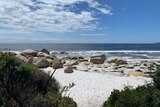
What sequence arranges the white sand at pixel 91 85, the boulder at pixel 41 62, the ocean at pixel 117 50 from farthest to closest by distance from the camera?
1. the ocean at pixel 117 50
2. the boulder at pixel 41 62
3. the white sand at pixel 91 85

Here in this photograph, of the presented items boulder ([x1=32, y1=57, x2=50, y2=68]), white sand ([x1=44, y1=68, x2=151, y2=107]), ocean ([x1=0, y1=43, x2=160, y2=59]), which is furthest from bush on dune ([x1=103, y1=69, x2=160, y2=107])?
boulder ([x1=32, y1=57, x2=50, y2=68])

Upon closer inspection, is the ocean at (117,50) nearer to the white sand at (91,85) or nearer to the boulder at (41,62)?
the boulder at (41,62)

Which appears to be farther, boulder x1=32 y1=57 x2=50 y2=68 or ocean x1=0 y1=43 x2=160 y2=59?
ocean x1=0 y1=43 x2=160 y2=59

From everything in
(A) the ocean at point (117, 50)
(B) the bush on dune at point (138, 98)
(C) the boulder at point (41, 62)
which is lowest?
(A) the ocean at point (117, 50)

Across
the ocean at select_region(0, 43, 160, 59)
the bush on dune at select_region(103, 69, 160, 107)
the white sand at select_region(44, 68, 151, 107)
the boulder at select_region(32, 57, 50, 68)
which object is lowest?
the ocean at select_region(0, 43, 160, 59)


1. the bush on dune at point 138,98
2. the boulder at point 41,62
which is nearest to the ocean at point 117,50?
the boulder at point 41,62

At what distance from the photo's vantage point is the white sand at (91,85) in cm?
1528

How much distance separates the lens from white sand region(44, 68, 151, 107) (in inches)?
602

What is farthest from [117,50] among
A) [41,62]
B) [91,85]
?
[91,85]

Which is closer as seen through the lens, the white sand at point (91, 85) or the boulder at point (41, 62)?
the white sand at point (91, 85)

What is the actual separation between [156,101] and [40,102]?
3405 mm

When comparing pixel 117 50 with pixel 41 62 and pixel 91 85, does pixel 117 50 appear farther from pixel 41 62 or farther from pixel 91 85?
pixel 91 85

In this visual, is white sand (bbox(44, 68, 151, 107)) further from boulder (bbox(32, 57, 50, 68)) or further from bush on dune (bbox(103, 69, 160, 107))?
bush on dune (bbox(103, 69, 160, 107))

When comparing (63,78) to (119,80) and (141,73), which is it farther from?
(141,73)
